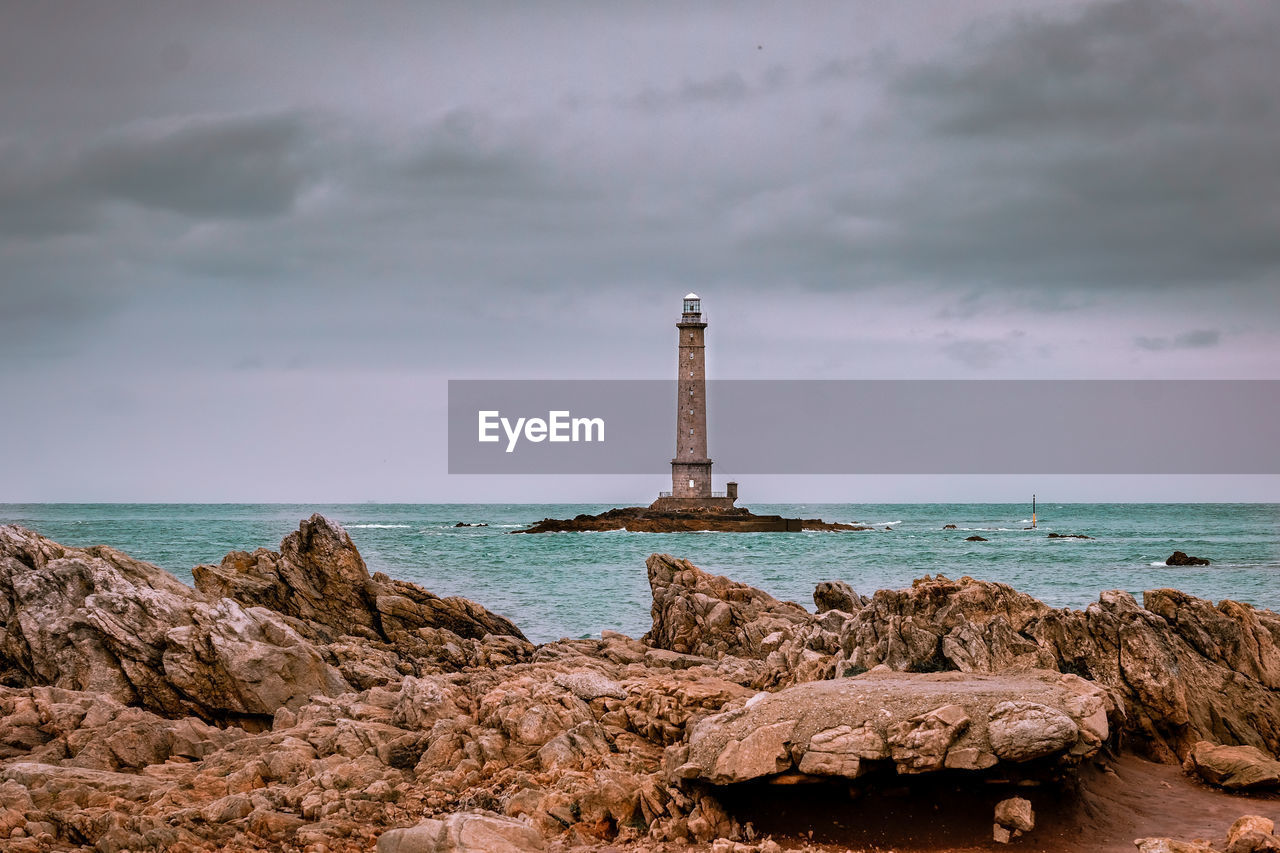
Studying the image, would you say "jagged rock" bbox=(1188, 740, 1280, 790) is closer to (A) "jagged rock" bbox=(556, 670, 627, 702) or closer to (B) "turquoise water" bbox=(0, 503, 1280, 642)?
(A) "jagged rock" bbox=(556, 670, 627, 702)

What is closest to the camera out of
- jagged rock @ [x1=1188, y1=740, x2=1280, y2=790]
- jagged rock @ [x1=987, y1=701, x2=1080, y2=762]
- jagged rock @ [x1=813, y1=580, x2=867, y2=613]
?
→ jagged rock @ [x1=987, y1=701, x2=1080, y2=762]

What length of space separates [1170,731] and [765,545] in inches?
2361

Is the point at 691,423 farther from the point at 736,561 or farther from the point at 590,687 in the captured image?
the point at 590,687

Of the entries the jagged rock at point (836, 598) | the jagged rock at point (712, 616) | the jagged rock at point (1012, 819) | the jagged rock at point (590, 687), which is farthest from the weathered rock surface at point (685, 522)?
the jagged rock at point (1012, 819)

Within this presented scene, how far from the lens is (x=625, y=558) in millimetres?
59125

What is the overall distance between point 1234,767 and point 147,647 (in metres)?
14.8

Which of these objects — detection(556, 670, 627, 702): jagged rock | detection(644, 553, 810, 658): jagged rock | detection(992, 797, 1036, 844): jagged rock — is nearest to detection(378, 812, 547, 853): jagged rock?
detection(556, 670, 627, 702): jagged rock

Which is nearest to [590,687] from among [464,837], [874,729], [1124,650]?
[874,729]

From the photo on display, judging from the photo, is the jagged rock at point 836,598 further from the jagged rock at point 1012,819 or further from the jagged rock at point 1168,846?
the jagged rock at point 1168,846

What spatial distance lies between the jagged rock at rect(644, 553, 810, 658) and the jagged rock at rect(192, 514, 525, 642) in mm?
3564

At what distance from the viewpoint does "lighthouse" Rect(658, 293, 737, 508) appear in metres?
83.3

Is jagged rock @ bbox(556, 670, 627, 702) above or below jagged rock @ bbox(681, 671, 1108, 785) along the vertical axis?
below

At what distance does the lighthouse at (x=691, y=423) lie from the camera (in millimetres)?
83312

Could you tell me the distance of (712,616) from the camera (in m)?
23.7
